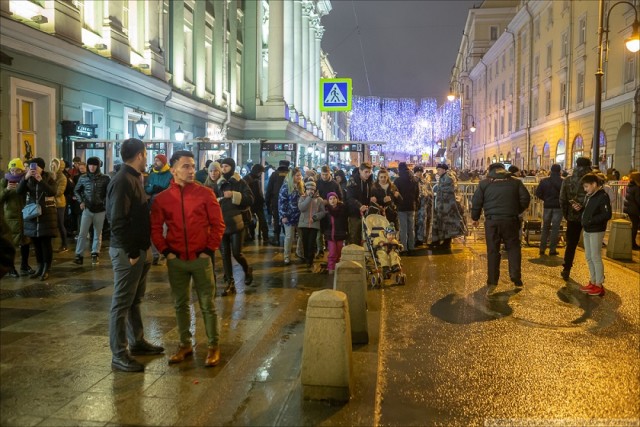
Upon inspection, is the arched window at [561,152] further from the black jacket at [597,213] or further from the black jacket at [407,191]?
the black jacket at [597,213]

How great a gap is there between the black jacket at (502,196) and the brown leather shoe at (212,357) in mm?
5238

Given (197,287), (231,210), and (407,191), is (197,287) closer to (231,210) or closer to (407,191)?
(231,210)

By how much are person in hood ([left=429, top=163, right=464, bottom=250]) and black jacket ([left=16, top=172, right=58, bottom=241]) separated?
26.6 feet

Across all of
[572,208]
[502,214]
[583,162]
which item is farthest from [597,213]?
[583,162]

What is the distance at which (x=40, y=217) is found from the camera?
342 inches

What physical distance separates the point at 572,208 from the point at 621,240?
3.47 metres

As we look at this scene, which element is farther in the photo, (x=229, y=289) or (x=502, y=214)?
(x=502, y=214)

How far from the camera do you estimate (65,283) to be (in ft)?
28.2

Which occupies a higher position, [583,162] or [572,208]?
[583,162]

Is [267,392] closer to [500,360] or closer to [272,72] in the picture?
[500,360]

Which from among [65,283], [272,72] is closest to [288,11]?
[272,72]

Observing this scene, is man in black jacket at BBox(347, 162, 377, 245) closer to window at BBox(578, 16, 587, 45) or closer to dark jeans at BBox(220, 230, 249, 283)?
dark jeans at BBox(220, 230, 249, 283)

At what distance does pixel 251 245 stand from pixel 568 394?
9.92m

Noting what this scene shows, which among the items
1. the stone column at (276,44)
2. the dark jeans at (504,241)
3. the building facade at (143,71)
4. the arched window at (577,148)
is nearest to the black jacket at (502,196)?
the dark jeans at (504,241)
